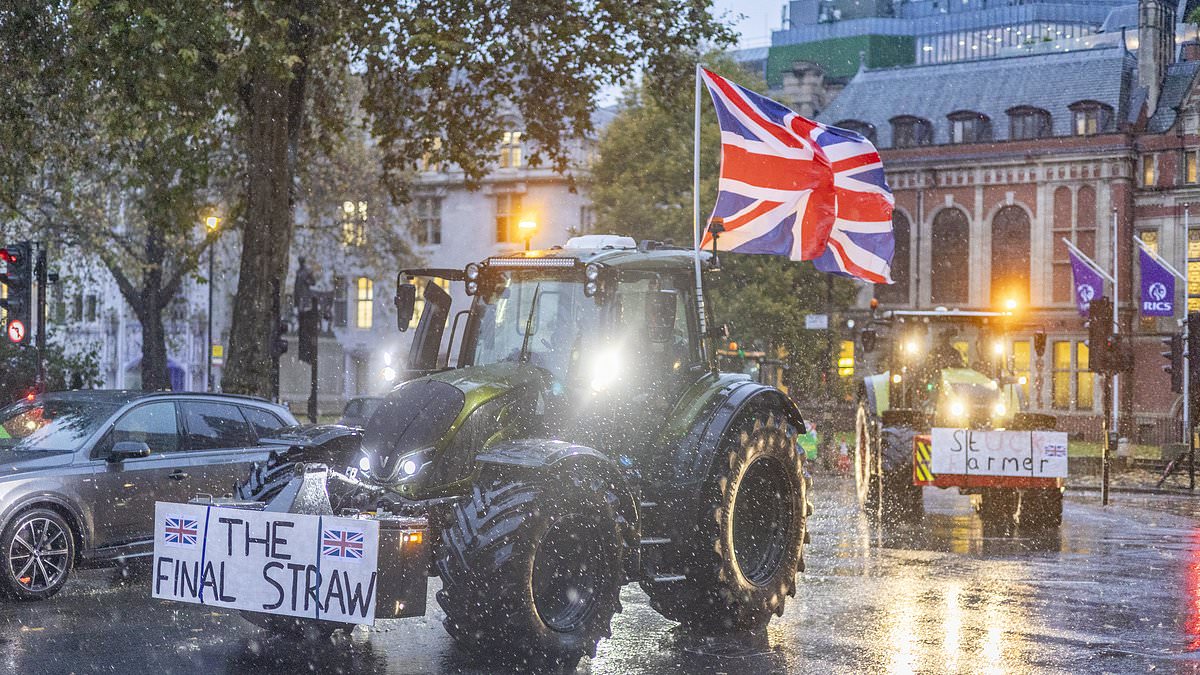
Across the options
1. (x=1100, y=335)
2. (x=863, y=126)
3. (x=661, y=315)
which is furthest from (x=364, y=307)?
(x=661, y=315)

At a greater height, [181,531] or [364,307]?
[364,307]

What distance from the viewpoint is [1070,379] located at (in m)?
51.7

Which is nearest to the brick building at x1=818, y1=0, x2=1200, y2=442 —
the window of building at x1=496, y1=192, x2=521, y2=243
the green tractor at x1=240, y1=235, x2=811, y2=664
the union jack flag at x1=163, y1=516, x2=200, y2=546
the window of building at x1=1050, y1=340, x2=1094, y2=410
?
the window of building at x1=1050, y1=340, x2=1094, y2=410

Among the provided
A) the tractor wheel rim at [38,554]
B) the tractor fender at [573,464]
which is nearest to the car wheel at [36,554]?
the tractor wheel rim at [38,554]

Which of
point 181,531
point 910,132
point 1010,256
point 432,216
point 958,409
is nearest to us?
point 181,531

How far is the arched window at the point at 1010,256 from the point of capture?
173ft

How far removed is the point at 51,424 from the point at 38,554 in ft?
4.60

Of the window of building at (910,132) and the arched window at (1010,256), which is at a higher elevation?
the window of building at (910,132)

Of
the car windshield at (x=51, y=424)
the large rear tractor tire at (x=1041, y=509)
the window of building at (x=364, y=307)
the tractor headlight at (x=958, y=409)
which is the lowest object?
the large rear tractor tire at (x=1041, y=509)

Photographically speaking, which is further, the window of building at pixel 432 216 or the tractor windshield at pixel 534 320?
the window of building at pixel 432 216

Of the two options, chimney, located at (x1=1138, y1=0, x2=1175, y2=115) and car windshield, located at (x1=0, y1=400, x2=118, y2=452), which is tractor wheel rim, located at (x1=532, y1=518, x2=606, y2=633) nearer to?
car windshield, located at (x1=0, y1=400, x2=118, y2=452)

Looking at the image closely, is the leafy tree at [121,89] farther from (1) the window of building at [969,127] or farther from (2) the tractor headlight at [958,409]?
(1) the window of building at [969,127]

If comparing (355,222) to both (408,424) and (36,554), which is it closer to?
(36,554)

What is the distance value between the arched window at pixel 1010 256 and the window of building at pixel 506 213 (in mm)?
21452
